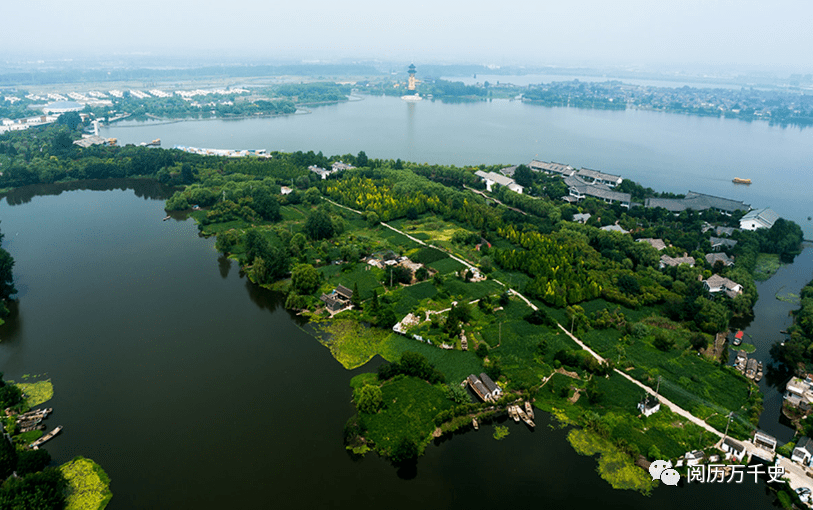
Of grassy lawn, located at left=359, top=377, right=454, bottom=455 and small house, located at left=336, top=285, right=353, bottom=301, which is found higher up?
small house, located at left=336, top=285, right=353, bottom=301

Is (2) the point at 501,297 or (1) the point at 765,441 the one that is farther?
(2) the point at 501,297

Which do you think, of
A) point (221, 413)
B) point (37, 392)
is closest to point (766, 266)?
point (221, 413)

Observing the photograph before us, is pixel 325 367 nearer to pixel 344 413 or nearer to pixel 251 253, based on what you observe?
pixel 344 413

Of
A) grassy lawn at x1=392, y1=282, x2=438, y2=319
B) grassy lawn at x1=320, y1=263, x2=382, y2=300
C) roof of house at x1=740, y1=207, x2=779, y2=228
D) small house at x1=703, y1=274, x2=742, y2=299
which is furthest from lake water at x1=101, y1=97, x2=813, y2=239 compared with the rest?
grassy lawn at x1=392, y1=282, x2=438, y2=319

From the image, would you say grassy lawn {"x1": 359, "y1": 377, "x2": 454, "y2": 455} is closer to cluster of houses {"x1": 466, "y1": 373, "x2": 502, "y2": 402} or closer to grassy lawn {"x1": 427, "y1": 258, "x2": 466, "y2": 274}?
cluster of houses {"x1": 466, "y1": 373, "x2": 502, "y2": 402}

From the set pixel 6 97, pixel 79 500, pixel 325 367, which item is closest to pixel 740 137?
pixel 325 367

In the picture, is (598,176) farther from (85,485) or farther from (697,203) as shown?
(85,485)
